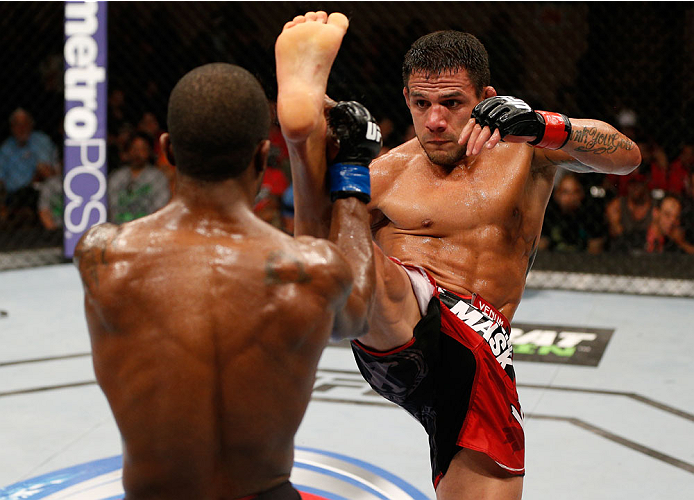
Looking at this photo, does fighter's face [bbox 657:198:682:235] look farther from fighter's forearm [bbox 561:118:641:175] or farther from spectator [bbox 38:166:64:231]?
spectator [bbox 38:166:64:231]

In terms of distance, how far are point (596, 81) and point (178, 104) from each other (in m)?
5.53

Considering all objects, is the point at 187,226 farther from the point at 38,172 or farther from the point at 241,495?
the point at 38,172

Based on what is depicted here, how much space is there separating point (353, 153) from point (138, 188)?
181 inches

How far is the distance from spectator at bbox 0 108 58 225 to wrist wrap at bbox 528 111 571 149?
520 cm

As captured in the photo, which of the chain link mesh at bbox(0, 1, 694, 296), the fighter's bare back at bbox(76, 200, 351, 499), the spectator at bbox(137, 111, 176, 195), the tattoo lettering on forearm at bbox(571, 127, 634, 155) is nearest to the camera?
the fighter's bare back at bbox(76, 200, 351, 499)

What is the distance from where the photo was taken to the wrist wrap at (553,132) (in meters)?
1.78

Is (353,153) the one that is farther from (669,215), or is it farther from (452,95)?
(669,215)

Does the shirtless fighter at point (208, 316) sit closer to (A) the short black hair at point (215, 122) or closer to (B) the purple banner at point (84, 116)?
(A) the short black hair at point (215, 122)

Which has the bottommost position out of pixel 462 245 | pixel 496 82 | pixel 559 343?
pixel 559 343

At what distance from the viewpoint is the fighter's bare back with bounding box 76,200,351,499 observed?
1060 mm

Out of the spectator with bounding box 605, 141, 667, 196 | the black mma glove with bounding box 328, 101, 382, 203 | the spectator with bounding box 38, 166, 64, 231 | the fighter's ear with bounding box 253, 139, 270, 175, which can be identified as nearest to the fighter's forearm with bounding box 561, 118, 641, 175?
the black mma glove with bounding box 328, 101, 382, 203

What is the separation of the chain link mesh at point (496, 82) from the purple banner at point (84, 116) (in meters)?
0.39

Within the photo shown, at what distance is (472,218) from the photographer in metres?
1.90

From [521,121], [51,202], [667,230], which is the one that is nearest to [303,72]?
[521,121]
